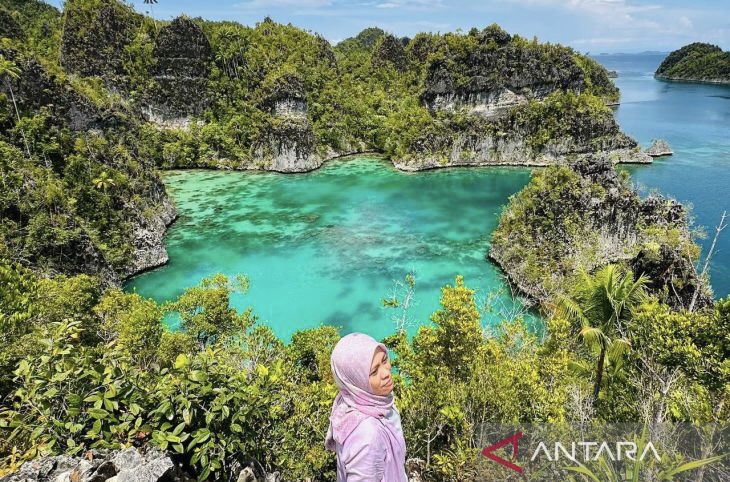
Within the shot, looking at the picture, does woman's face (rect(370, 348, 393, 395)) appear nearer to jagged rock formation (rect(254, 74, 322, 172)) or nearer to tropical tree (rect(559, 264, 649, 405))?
tropical tree (rect(559, 264, 649, 405))

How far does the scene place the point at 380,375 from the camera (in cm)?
315

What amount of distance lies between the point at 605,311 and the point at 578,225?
18294 millimetres

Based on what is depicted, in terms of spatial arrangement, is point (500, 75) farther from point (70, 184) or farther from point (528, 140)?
point (70, 184)

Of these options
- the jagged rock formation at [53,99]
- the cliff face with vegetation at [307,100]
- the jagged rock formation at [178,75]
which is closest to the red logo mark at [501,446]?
the jagged rock formation at [53,99]

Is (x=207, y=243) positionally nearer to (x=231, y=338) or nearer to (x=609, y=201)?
(x=231, y=338)

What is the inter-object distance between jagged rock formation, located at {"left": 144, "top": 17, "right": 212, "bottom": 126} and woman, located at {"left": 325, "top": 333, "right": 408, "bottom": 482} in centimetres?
7392

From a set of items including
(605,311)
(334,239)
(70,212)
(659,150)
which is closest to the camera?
(605,311)

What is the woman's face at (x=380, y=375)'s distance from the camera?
3115 mm

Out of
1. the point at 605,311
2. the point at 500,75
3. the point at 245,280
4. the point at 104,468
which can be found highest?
the point at 500,75

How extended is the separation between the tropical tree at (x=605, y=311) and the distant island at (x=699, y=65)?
166490mm

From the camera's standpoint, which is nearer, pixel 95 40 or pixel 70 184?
pixel 70 184

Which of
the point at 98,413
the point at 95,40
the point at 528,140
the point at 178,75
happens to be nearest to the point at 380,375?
the point at 98,413

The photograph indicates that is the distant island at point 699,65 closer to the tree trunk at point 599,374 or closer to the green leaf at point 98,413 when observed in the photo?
the tree trunk at point 599,374

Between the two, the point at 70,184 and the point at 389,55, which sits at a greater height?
the point at 389,55
